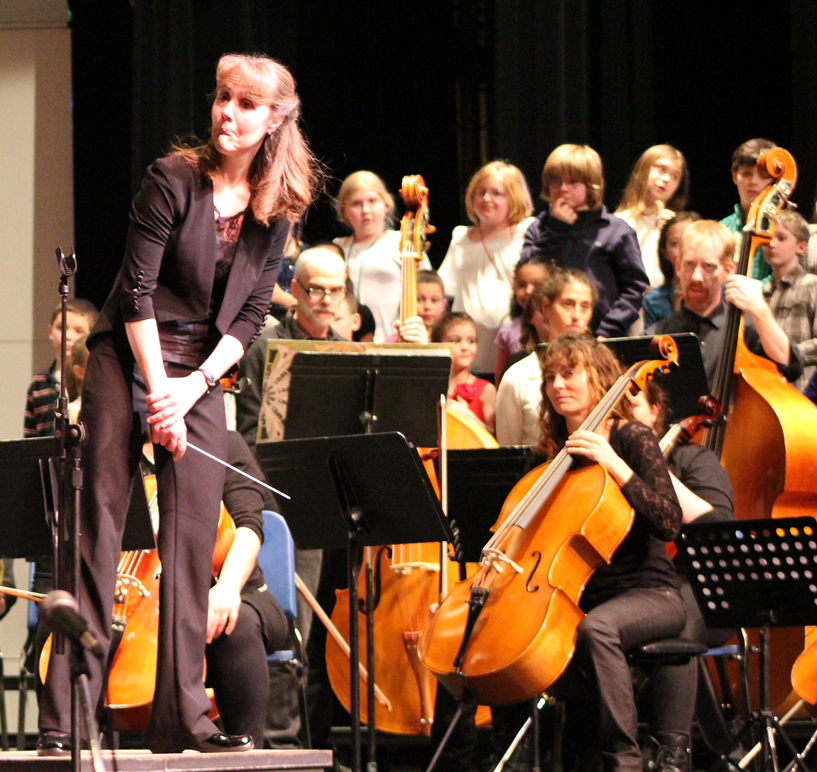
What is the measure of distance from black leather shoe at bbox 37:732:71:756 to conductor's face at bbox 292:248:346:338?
250 centimetres

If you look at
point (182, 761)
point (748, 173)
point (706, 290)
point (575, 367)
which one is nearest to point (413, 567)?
point (575, 367)

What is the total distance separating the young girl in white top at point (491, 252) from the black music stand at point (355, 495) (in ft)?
7.07

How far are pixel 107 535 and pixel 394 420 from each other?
1.52 metres

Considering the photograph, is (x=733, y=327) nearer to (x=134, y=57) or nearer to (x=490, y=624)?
(x=490, y=624)

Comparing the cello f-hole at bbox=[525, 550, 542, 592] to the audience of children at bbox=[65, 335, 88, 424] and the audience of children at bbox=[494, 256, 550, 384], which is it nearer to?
the audience of children at bbox=[494, 256, 550, 384]

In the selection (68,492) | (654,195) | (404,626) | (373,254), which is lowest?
(404,626)

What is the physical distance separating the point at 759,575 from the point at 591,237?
2.14 meters

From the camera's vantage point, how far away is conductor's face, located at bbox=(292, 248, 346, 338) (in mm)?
4949

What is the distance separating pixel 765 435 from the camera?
14.3ft

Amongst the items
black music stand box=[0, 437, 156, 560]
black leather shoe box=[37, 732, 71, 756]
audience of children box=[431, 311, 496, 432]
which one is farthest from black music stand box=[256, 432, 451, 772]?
audience of children box=[431, 311, 496, 432]

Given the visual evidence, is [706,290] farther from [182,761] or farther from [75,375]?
[182,761]

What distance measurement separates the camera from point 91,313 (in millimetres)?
5555

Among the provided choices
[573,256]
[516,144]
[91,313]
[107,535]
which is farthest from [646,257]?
[107,535]

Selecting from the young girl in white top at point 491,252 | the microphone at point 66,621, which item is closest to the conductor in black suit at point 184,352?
the microphone at point 66,621
